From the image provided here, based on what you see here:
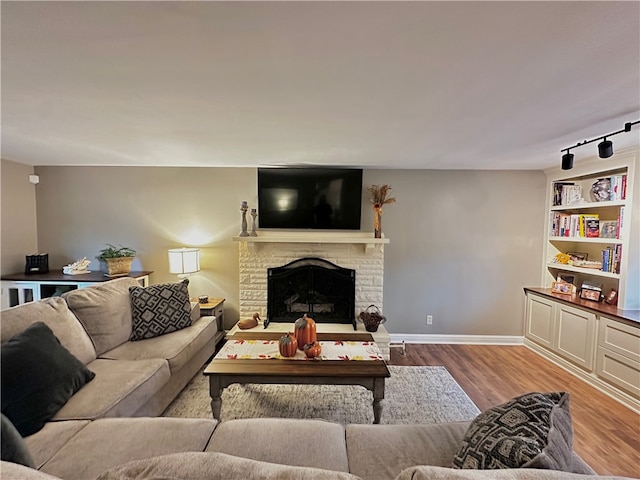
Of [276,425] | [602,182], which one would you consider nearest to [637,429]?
[602,182]

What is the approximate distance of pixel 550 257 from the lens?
370 cm

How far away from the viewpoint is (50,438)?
1353 mm

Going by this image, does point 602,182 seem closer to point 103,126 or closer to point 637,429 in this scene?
point 637,429

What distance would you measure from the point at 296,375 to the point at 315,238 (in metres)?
1.87

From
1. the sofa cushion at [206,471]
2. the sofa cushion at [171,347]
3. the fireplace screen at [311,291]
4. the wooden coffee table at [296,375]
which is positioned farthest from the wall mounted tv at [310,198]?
the sofa cushion at [206,471]

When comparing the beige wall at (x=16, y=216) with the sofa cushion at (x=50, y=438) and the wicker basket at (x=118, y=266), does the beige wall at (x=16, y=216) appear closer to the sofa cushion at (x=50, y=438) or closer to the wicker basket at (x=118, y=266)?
the wicker basket at (x=118, y=266)

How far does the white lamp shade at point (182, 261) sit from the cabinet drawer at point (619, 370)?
426 centimetres

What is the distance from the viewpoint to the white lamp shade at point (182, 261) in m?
3.42

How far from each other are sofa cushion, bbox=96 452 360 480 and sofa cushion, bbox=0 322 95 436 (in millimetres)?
1200

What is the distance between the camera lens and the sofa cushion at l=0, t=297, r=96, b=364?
1689 mm

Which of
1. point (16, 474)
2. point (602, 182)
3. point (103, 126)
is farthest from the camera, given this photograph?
point (602, 182)

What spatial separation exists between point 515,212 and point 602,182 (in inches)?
35.2

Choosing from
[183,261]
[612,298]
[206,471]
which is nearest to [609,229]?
[612,298]

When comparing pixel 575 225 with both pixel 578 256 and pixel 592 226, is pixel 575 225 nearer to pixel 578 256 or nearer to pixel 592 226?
pixel 592 226
